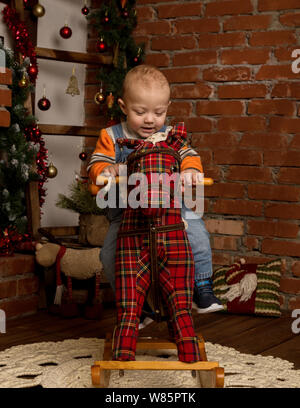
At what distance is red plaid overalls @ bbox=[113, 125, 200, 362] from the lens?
1.63 metres

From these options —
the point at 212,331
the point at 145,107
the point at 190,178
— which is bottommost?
the point at 212,331

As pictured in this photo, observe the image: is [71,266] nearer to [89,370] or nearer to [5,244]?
[5,244]

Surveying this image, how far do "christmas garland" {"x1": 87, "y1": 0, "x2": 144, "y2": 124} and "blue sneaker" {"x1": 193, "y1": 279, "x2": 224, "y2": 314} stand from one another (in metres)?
1.48

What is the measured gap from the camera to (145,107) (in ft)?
5.62

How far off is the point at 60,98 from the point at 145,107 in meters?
1.68

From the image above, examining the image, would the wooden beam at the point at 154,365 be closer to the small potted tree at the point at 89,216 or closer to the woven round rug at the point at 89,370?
the woven round rug at the point at 89,370

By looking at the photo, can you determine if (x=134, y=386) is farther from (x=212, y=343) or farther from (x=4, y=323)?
(x=4, y=323)

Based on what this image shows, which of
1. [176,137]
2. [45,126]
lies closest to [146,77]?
[176,137]

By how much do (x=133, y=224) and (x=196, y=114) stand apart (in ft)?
5.16

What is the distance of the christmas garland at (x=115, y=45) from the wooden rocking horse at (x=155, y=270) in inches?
59.3

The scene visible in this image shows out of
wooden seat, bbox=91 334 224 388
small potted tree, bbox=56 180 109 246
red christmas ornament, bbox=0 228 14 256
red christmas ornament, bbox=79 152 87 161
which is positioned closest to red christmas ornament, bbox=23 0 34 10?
red christmas ornament, bbox=79 152 87 161

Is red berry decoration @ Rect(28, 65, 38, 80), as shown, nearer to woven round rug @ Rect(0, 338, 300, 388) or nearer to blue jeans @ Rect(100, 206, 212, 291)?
blue jeans @ Rect(100, 206, 212, 291)

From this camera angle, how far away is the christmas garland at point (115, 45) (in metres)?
3.11

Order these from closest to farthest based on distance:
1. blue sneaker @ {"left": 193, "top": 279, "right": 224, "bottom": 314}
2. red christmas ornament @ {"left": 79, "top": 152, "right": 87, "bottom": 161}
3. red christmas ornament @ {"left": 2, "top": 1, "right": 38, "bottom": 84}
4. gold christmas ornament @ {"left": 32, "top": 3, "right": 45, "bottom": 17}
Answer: blue sneaker @ {"left": 193, "top": 279, "right": 224, "bottom": 314}, red christmas ornament @ {"left": 2, "top": 1, "right": 38, "bottom": 84}, gold christmas ornament @ {"left": 32, "top": 3, "right": 45, "bottom": 17}, red christmas ornament @ {"left": 79, "top": 152, "right": 87, "bottom": 161}
